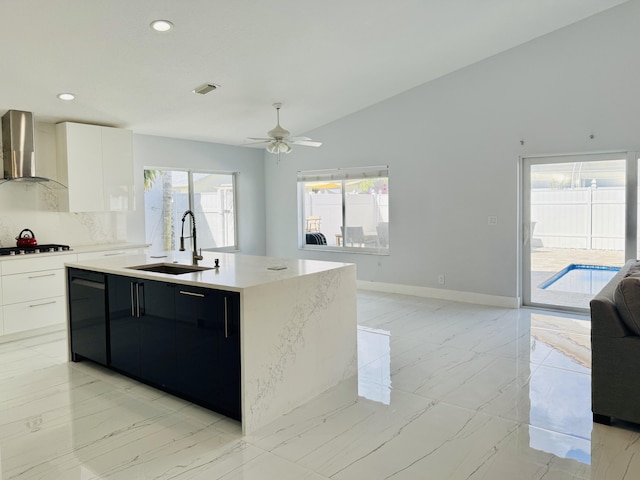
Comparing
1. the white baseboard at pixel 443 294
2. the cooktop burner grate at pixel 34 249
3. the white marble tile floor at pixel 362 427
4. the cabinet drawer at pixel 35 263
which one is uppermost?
the cooktop burner grate at pixel 34 249

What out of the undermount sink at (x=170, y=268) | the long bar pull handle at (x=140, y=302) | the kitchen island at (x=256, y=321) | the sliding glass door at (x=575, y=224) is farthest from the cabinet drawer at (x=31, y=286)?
the sliding glass door at (x=575, y=224)

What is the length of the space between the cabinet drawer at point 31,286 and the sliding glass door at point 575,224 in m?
5.59

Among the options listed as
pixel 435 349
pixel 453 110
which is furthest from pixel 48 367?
pixel 453 110

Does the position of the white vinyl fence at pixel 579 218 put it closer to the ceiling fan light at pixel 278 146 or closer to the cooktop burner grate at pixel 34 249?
the ceiling fan light at pixel 278 146

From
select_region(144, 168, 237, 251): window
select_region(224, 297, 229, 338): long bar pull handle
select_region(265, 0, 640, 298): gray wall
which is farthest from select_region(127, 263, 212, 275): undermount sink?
select_region(265, 0, 640, 298): gray wall

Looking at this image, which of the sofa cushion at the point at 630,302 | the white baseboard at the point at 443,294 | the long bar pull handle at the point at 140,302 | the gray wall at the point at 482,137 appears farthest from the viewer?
the white baseboard at the point at 443,294

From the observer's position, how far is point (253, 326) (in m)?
2.76

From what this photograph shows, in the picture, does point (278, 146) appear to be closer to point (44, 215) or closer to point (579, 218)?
point (44, 215)

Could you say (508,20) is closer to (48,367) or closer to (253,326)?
(253,326)

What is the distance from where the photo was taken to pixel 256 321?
2783 mm

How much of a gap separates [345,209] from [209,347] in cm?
502

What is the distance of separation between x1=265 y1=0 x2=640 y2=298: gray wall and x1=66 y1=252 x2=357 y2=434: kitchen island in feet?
10.4

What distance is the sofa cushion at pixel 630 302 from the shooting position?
8.55 feet

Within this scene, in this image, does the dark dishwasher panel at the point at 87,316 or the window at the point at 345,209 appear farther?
the window at the point at 345,209
